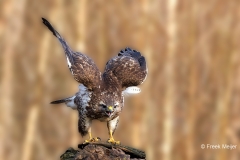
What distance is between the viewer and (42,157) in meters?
17.0

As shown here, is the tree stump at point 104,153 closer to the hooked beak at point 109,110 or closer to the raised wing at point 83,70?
the hooked beak at point 109,110

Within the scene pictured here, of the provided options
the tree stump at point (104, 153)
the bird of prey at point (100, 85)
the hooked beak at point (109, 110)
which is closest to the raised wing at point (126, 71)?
the bird of prey at point (100, 85)

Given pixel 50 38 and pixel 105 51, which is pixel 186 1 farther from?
pixel 50 38

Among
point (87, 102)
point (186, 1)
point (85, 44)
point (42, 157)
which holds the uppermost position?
point (186, 1)

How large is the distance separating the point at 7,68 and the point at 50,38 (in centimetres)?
137

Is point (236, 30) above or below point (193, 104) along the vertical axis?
above

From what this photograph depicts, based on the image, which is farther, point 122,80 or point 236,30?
point 236,30

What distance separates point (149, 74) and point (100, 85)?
379 inches

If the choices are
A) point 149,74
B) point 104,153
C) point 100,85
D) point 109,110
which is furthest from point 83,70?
point 149,74

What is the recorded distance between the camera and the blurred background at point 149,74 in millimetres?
16828

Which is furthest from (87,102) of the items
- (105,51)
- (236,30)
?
(236,30)

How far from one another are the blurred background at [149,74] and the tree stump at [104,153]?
1056cm

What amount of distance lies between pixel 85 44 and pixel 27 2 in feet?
6.23

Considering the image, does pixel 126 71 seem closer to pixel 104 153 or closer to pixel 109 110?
pixel 109 110
